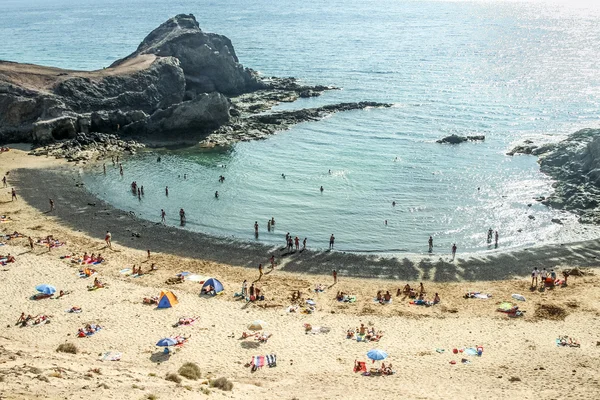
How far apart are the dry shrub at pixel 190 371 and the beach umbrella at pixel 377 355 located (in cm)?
817

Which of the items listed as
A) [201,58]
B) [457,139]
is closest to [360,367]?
[457,139]

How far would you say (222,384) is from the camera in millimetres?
23516

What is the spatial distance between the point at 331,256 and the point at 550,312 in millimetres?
15220

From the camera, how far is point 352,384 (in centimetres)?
Answer: 2536

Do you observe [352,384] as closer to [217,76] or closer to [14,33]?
[217,76]

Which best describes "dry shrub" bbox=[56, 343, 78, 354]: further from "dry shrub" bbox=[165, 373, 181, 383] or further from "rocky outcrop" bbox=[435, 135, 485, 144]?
"rocky outcrop" bbox=[435, 135, 485, 144]

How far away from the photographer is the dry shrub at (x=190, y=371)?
81.1 feet

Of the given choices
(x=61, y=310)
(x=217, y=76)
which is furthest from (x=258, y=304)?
(x=217, y=76)

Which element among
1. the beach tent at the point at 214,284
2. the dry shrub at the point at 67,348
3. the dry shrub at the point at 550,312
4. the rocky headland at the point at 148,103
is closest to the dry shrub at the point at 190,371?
the dry shrub at the point at 67,348

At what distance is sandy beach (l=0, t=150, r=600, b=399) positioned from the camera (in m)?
24.4

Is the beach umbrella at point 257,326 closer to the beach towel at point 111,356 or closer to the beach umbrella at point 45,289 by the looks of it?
the beach towel at point 111,356

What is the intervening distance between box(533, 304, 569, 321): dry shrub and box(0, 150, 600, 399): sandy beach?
10 centimetres

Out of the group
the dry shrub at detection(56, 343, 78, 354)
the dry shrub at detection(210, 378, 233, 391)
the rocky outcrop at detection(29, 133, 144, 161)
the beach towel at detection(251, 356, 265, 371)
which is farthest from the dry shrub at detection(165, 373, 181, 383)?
the rocky outcrop at detection(29, 133, 144, 161)

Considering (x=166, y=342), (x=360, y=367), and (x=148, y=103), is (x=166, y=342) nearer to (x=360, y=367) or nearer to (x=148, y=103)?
(x=360, y=367)
